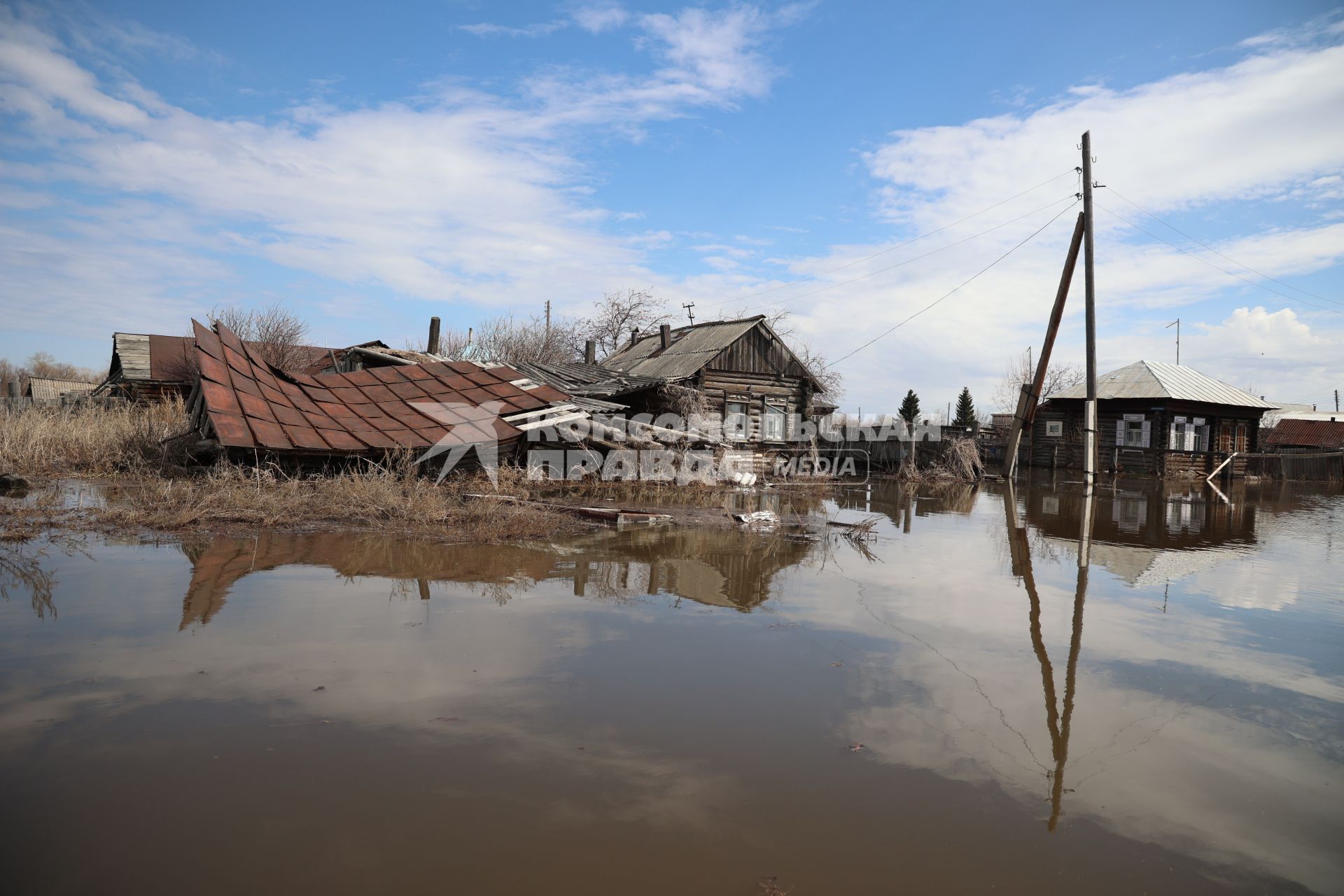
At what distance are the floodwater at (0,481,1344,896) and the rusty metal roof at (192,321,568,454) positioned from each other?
502 centimetres

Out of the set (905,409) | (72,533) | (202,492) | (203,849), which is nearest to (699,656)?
(203,849)

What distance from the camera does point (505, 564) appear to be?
8578 millimetres

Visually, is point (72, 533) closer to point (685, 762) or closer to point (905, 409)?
point (685, 762)

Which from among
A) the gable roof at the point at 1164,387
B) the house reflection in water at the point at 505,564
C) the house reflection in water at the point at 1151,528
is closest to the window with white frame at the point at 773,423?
the house reflection in water at the point at 1151,528

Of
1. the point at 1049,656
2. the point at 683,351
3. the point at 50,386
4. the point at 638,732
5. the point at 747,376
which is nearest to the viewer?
the point at 638,732

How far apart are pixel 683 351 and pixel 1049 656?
74.6 feet

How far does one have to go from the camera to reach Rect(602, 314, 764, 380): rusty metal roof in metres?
25.8

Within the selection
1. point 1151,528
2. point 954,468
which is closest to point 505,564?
point 1151,528

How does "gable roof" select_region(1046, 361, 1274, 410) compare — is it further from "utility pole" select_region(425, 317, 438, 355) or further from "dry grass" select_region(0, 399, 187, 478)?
"dry grass" select_region(0, 399, 187, 478)

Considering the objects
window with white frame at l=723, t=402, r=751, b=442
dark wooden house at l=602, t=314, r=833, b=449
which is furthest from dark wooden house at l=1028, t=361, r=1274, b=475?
A: window with white frame at l=723, t=402, r=751, b=442

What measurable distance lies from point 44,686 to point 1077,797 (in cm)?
576

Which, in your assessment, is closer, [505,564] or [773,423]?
[505,564]

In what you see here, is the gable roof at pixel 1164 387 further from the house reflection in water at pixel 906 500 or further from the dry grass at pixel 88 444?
the dry grass at pixel 88 444

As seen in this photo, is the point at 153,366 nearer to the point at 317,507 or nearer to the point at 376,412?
the point at 376,412
